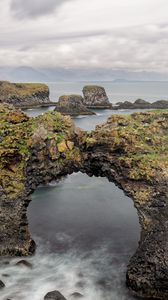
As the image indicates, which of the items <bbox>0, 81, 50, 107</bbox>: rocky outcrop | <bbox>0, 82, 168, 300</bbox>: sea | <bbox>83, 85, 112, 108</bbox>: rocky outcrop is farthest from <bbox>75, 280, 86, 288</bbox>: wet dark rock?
<bbox>83, 85, 112, 108</bbox>: rocky outcrop

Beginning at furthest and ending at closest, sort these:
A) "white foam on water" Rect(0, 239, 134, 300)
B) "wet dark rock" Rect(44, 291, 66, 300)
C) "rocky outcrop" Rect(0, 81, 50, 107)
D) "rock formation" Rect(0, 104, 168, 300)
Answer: "rocky outcrop" Rect(0, 81, 50, 107) → "rock formation" Rect(0, 104, 168, 300) → "white foam on water" Rect(0, 239, 134, 300) → "wet dark rock" Rect(44, 291, 66, 300)

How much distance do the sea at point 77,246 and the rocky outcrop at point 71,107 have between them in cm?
9670

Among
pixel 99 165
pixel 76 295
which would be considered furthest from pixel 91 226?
pixel 76 295

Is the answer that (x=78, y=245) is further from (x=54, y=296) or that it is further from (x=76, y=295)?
(x=54, y=296)

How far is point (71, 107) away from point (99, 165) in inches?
4820

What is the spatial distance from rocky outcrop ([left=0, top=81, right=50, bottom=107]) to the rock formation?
134m

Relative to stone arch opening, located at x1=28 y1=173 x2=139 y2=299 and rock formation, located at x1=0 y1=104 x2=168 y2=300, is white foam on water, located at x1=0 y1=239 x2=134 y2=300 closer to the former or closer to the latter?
stone arch opening, located at x1=28 y1=173 x2=139 y2=299

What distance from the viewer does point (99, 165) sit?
3853 cm

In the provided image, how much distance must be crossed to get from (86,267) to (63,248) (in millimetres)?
4521

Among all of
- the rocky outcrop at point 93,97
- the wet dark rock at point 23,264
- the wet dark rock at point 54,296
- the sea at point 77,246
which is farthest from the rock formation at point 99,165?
the rocky outcrop at point 93,97

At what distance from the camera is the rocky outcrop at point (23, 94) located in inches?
6890

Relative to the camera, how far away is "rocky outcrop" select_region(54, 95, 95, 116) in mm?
156375

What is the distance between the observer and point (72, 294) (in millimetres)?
31734

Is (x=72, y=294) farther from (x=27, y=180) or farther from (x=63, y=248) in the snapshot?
(x=27, y=180)
